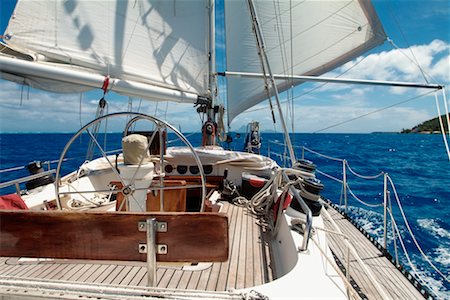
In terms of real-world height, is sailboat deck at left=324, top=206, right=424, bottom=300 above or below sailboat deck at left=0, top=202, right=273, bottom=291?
below

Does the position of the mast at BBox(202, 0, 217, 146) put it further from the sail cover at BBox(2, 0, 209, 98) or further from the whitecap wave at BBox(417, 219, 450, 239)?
the whitecap wave at BBox(417, 219, 450, 239)

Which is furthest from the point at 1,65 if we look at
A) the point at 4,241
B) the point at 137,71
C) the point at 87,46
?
the point at 4,241

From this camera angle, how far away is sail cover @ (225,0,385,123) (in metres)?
8.22

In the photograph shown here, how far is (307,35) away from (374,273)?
7.96 m

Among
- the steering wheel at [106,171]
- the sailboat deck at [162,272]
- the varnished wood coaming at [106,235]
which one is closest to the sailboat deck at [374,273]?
the sailboat deck at [162,272]

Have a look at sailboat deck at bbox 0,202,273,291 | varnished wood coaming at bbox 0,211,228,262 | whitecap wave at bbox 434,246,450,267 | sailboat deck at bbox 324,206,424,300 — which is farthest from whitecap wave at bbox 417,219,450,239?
varnished wood coaming at bbox 0,211,228,262

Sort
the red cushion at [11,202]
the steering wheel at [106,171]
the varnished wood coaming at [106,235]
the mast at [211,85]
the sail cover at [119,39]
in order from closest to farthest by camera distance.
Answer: the varnished wood coaming at [106,235], the steering wheel at [106,171], the red cushion at [11,202], the sail cover at [119,39], the mast at [211,85]

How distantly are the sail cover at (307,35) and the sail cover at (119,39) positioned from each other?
2.81 m

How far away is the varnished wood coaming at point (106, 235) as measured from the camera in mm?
1330

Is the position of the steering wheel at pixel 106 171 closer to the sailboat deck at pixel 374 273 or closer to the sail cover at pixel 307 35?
the sailboat deck at pixel 374 273

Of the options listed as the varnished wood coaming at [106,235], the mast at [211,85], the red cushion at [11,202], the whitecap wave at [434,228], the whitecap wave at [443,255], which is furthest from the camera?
the whitecap wave at [434,228]

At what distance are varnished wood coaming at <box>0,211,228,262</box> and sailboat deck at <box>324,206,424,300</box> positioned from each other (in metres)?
1.31

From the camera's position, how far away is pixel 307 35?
907 cm

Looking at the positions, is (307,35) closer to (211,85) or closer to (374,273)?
(211,85)
